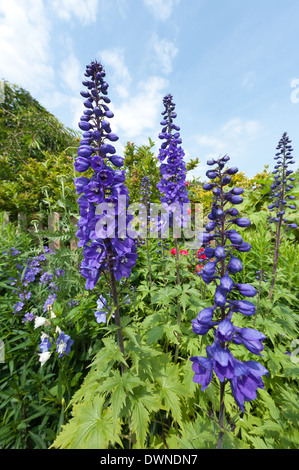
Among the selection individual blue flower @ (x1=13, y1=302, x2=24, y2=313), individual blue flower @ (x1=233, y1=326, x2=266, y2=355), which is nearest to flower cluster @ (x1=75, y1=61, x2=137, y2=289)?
individual blue flower @ (x1=233, y1=326, x2=266, y2=355)

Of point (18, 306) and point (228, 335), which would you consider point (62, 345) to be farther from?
point (228, 335)

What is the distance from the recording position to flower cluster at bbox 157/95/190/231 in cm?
329

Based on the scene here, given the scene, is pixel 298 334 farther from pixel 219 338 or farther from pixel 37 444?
pixel 37 444

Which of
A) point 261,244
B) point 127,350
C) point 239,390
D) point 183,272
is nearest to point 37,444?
point 127,350

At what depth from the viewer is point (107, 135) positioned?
1.80m

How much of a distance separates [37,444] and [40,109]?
10.3 metres

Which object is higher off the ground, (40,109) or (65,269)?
(40,109)

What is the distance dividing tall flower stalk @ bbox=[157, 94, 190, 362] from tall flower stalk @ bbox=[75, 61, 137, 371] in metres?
1.67

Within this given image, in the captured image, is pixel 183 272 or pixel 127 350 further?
pixel 183 272

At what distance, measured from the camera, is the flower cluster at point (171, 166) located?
10.8 ft

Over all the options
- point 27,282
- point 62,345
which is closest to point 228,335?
point 62,345

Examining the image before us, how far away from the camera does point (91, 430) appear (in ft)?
5.43
